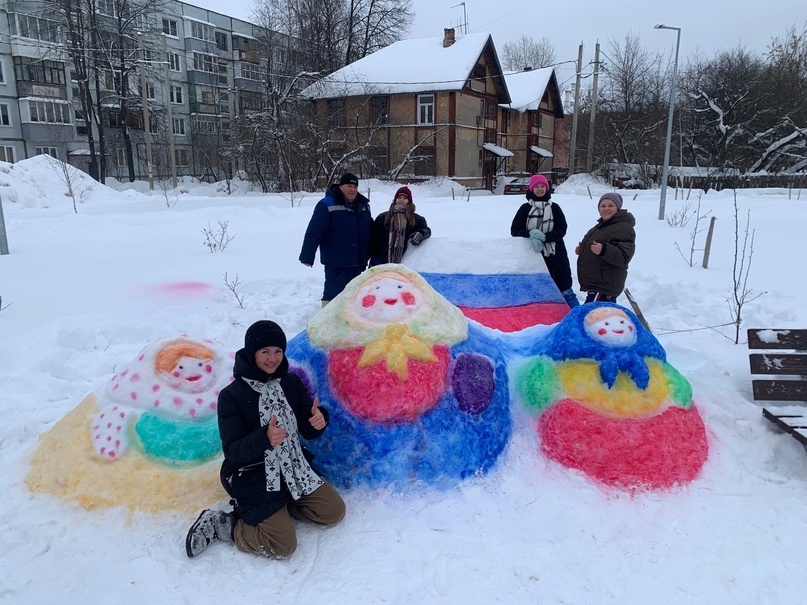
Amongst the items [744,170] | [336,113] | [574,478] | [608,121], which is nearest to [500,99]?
[608,121]

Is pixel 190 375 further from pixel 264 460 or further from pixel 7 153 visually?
pixel 7 153

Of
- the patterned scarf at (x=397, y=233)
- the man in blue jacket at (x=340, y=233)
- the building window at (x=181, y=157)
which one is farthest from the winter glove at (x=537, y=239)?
the building window at (x=181, y=157)

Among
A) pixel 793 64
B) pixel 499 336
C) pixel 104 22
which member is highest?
pixel 104 22

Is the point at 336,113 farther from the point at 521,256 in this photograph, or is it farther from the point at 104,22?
the point at 521,256

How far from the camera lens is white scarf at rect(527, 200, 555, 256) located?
5.10m

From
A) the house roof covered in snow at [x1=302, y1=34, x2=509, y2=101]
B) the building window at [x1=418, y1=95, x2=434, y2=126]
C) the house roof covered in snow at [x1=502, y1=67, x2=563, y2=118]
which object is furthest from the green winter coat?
the house roof covered in snow at [x1=502, y1=67, x2=563, y2=118]

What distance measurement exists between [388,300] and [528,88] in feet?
127

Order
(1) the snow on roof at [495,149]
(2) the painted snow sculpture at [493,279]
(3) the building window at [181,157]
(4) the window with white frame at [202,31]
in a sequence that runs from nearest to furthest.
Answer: (2) the painted snow sculpture at [493,279] < (1) the snow on roof at [495,149] < (3) the building window at [181,157] < (4) the window with white frame at [202,31]

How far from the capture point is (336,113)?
28.9 metres

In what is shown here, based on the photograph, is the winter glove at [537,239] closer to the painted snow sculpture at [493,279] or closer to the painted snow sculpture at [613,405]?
the painted snow sculpture at [493,279]

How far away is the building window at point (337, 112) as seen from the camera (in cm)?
2908

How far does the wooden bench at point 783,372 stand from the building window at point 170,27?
39.0m

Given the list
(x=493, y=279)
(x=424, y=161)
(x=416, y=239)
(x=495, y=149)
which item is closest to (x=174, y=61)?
(x=424, y=161)

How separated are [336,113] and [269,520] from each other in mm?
28357
